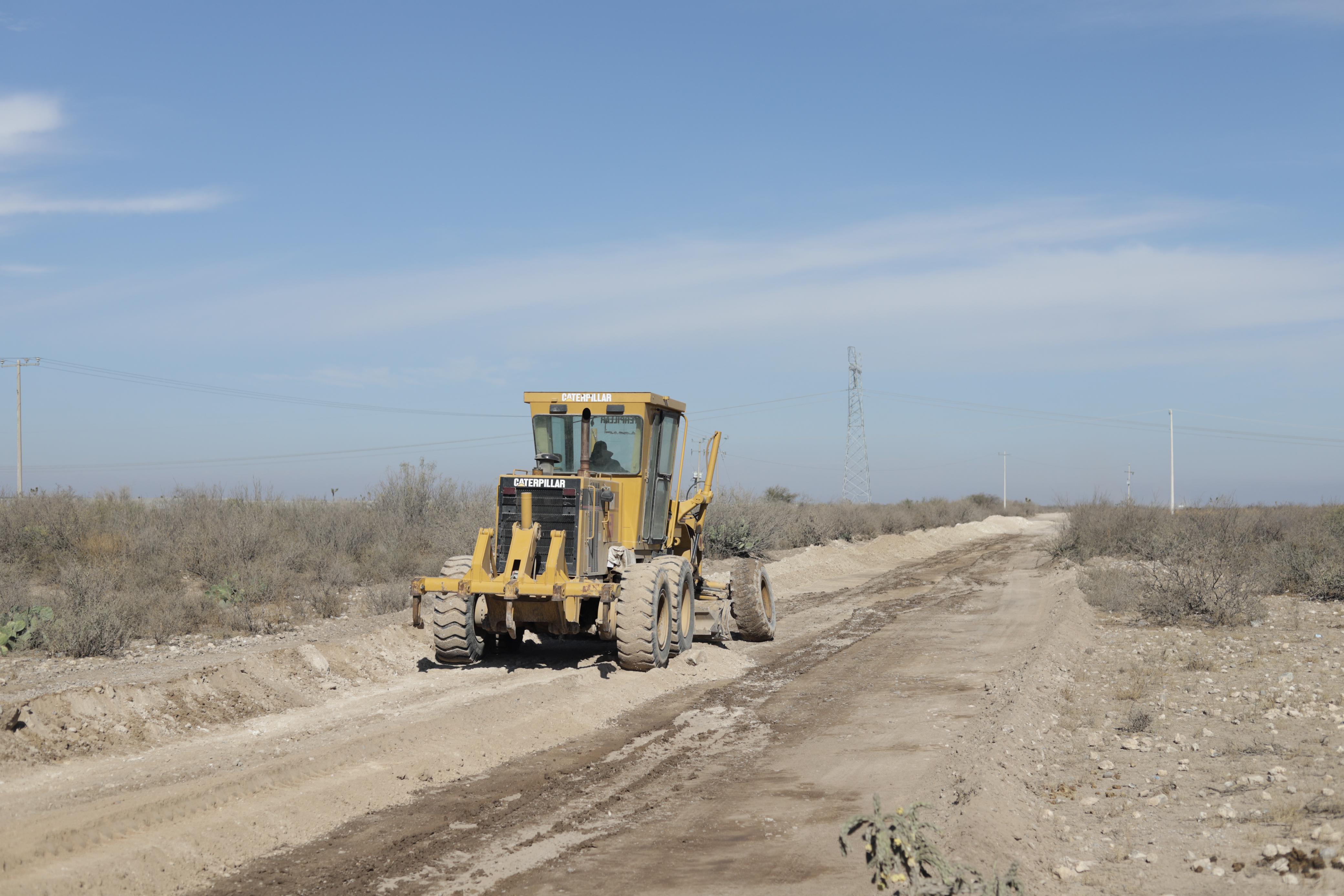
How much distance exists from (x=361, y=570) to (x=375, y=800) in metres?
15.1

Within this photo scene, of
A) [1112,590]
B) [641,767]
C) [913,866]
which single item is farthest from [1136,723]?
[1112,590]

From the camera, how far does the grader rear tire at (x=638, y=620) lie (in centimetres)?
1143

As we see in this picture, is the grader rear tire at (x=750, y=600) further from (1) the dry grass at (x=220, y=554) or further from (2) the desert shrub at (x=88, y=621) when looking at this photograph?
(2) the desert shrub at (x=88, y=621)

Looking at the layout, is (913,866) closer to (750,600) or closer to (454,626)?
(454,626)

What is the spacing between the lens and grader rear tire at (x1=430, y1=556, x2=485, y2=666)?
1151cm

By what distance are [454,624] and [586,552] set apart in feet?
5.45

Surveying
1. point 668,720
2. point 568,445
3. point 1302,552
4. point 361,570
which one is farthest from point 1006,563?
point 668,720

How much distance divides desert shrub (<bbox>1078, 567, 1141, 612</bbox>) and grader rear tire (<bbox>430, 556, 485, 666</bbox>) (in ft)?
39.9

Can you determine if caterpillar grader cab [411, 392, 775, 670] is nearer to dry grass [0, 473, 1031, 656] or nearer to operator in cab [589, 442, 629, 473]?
operator in cab [589, 442, 629, 473]

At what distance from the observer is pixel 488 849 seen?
6.09 metres

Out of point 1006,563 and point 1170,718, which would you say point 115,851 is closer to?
point 1170,718

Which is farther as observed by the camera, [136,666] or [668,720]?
[136,666]

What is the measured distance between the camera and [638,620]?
11445mm

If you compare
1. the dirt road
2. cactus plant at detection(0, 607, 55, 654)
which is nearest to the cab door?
the dirt road
